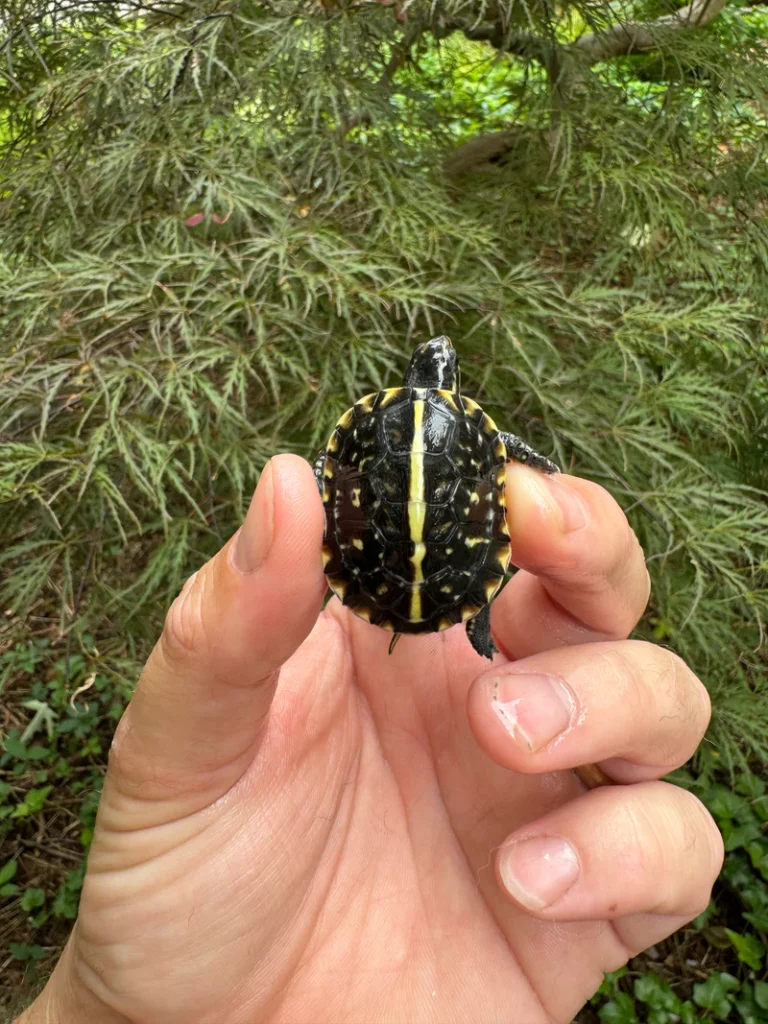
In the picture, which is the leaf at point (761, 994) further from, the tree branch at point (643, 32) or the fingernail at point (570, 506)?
the tree branch at point (643, 32)

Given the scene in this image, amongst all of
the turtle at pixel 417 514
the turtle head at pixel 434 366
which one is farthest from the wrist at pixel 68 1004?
the turtle head at pixel 434 366

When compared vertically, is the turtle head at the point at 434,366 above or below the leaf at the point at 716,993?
above

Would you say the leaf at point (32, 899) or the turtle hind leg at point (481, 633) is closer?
the turtle hind leg at point (481, 633)

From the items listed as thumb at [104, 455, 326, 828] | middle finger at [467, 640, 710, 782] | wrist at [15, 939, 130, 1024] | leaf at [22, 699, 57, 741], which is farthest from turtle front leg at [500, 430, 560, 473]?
leaf at [22, 699, 57, 741]

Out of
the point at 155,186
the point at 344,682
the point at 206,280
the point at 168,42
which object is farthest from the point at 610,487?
the point at 168,42

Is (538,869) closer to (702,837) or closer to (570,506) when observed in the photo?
(702,837)

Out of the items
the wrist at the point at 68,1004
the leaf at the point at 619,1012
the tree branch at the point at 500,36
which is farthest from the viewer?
the leaf at the point at 619,1012

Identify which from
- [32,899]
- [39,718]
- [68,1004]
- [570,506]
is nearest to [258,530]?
[570,506]

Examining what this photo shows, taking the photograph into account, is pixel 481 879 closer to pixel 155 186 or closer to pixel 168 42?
pixel 155 186
